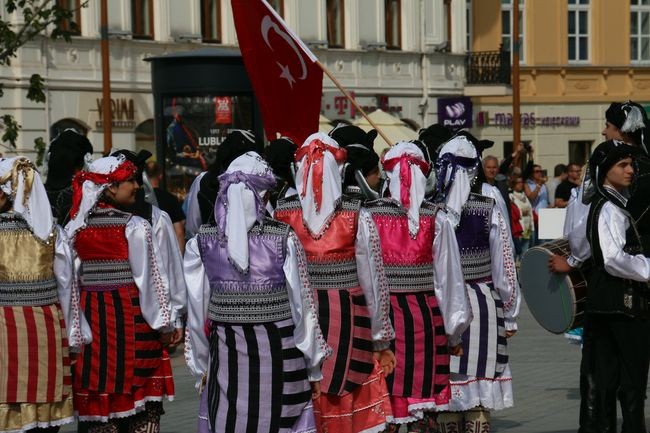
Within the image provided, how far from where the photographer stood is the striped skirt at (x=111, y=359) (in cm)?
993

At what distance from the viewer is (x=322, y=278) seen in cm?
886

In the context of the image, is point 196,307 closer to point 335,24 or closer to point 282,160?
point 282,160

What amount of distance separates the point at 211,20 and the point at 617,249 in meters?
28.8

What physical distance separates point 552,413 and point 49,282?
14.4 ft

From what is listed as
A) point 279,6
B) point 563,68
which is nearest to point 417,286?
point 279,6

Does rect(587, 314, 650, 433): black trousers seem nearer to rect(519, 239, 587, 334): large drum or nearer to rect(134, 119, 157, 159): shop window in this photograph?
rect(519, 239, 587, 334): large drum

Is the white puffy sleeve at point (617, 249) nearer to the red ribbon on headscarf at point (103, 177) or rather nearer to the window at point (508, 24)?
the red ribbon on headscarf at point (103, 177)

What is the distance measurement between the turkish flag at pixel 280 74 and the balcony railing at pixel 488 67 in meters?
30.6

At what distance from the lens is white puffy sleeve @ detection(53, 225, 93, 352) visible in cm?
948

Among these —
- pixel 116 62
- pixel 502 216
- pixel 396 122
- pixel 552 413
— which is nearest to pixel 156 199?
pixel 552 413

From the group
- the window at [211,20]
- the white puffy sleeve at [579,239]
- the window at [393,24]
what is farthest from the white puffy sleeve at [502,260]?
the window at [393,24]

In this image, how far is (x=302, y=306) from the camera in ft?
26.7

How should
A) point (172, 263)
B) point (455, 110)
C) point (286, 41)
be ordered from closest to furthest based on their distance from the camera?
1. point (172, 263)
2. point (286, 41)
3. point (455, 110)

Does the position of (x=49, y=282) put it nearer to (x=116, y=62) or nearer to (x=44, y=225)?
(x=44, y=225)
